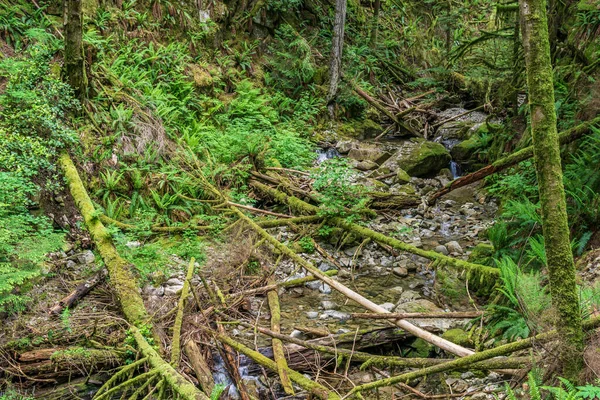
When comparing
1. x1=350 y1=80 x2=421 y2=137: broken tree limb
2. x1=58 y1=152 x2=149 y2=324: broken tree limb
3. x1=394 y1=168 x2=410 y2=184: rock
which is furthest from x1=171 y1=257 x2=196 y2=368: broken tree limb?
x1=350 y1=80 x2=421 y2=137: broken tree limb

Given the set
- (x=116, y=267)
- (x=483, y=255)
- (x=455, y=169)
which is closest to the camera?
(x=116, y=267)

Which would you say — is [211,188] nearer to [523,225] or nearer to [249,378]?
[249,378]

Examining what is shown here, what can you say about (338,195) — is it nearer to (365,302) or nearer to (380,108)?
(365,302)

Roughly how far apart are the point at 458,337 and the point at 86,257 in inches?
181

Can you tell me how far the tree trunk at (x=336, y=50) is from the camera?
12.0 m

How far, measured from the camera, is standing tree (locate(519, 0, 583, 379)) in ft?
7.39

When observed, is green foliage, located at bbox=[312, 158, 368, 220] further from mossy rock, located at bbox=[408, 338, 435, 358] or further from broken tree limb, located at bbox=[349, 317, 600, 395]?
broken tree limb, located at bbox=[349, 317, 600, 395]

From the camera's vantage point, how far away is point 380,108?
13.0m

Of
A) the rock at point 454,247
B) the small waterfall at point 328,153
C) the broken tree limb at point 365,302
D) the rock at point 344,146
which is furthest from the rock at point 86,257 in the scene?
the rock at point 344,146

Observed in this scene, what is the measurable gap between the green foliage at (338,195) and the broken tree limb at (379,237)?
158mm

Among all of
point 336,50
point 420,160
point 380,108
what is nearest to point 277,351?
point 420,160

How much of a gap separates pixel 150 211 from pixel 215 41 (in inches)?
256

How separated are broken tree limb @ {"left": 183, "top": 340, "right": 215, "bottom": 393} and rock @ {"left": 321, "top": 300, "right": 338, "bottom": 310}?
2042mm

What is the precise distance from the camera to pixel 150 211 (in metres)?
6.88
